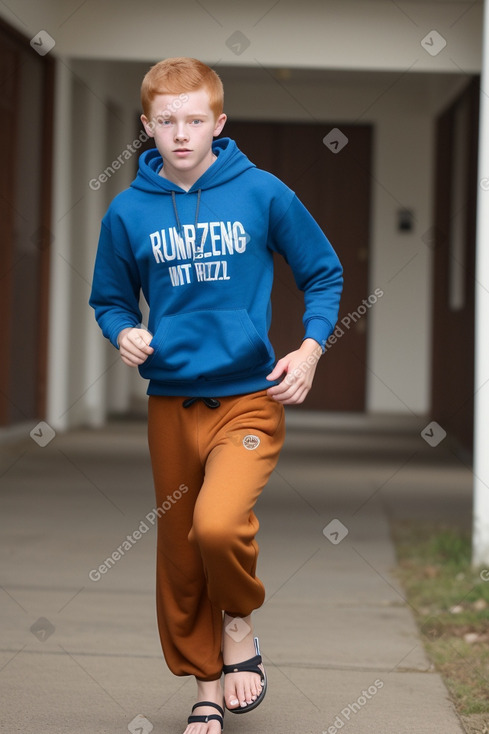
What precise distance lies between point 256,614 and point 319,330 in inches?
64.5

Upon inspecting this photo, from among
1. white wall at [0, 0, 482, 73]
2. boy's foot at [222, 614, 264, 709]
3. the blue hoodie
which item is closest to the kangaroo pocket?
the blue hoodie

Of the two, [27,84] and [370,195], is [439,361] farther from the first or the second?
[27,84]

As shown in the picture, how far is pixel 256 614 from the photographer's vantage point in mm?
3812

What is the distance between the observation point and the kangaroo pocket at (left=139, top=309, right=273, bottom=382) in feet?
7.76

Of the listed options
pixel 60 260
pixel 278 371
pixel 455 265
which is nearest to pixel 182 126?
pixel 278 371

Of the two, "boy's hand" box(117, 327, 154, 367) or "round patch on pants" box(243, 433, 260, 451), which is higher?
"boy's hand" box(117, 327, 154, 367)

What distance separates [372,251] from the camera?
1162 centimetres

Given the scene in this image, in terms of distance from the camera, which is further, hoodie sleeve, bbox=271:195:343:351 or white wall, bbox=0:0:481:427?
white wall, bbox=0:0:481:427

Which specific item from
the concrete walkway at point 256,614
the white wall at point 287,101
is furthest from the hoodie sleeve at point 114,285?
the white wall at point 287,101

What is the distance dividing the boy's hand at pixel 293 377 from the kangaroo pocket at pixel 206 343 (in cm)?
8

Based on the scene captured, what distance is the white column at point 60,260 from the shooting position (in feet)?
28.3

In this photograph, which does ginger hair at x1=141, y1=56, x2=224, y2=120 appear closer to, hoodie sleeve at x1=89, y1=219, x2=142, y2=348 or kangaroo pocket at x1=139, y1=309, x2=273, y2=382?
hoodie sleeve at x1=89, y1=219, x2=142, y2=348

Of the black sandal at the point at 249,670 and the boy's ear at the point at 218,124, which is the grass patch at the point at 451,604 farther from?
the boy's ear at the point at 218,124

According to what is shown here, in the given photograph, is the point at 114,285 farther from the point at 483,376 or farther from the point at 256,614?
the point at 483,376
